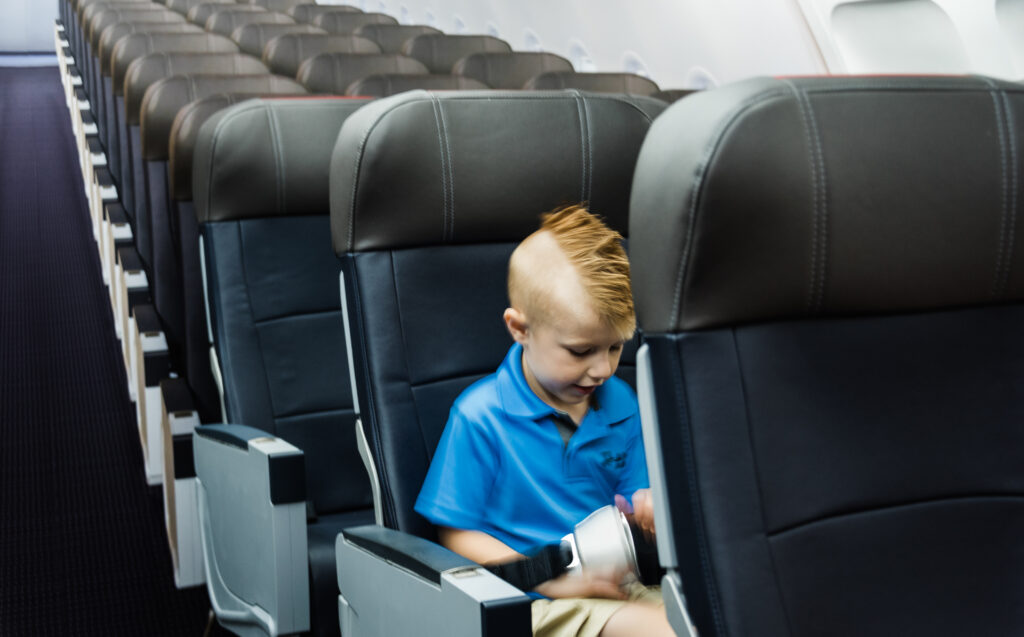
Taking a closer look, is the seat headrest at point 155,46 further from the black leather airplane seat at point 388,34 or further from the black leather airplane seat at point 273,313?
the black leather airplane seat at point 273,313

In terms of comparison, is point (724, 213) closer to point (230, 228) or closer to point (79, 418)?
point (230, 228)

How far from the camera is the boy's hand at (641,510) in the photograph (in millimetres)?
1480

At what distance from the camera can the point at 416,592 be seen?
1.45 metres

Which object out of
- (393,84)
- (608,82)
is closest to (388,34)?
(608,82)

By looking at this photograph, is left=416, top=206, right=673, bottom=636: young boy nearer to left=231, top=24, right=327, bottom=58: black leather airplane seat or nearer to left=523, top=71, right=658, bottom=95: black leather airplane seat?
left=523, top=71, right=658, bottom=95: black leather airplane seat

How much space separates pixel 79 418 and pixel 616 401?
3080 mm

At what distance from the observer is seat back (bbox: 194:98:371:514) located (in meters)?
2.25

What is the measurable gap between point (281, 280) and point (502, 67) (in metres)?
2.41

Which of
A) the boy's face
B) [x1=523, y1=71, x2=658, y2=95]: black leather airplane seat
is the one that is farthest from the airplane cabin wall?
the boy's face

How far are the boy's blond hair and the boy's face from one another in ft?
0.06

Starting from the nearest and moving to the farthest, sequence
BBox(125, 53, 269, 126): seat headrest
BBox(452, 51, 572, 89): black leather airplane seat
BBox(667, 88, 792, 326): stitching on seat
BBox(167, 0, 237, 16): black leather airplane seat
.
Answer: BBox(667, 88, 792, 326): stitching on seat < BBox(125, 53, 269, 126): seat headrest < BBox(452, 51, 572, 89): black leather airplane seat < BBox(167, 0, 237, 16): black leather airplane seat

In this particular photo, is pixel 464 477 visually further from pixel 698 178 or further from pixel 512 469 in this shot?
pixel 698 178

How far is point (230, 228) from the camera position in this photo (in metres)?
2.29

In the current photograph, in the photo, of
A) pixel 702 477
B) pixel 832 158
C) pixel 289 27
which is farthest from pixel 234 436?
pixel 289 27
